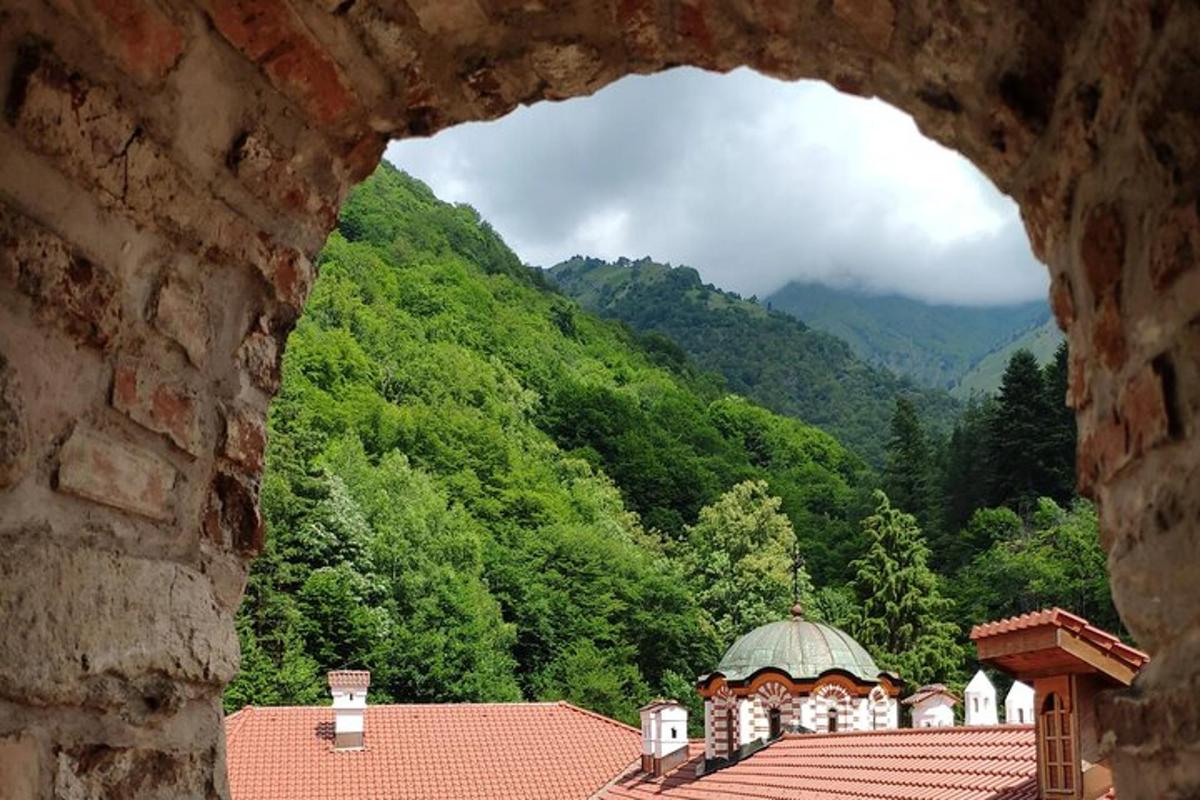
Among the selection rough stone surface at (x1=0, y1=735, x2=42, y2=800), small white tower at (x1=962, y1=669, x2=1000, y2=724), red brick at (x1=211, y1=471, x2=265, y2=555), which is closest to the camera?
rough stone surface at (x1=0, y1=735, x2=42, y2=800)

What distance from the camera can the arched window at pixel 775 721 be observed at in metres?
16.5

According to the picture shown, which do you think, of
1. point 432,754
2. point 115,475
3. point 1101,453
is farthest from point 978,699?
point 115,475

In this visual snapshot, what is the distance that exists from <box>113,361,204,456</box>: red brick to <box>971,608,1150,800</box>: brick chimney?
18.5 ft

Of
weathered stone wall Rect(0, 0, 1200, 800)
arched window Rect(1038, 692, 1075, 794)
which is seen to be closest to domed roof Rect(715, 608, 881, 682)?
arched window Rect(1038, 692, 1075, 794)

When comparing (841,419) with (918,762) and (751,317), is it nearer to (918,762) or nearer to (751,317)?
(751,317)

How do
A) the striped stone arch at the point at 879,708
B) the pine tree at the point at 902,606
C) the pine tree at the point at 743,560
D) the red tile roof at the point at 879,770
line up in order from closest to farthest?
the red tile roof at the point at 879,770 < the striped stone arch at the point at 879,708 < the pine tree at the point at 902,606 < the pine tree at the point at 743,560

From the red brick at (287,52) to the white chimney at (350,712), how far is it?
13.9 metres

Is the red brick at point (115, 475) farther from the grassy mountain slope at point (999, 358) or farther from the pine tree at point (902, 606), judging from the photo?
the grassy mountain slope at point (999, 358)

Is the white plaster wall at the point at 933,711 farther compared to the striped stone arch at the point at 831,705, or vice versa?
the white plaster wall at the point at 933,711

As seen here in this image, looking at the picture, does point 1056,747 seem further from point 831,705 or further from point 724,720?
point 831,705

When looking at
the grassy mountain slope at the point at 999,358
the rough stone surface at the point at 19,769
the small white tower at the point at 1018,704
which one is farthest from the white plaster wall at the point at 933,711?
the grassy mountain slope at the point at 999,358

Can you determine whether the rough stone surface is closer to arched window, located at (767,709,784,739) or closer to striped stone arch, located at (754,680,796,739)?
striped stone arch, located at (754,680,796,739)

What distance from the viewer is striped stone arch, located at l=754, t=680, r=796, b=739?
1652 centimetres

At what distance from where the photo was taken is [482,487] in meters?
37.0
